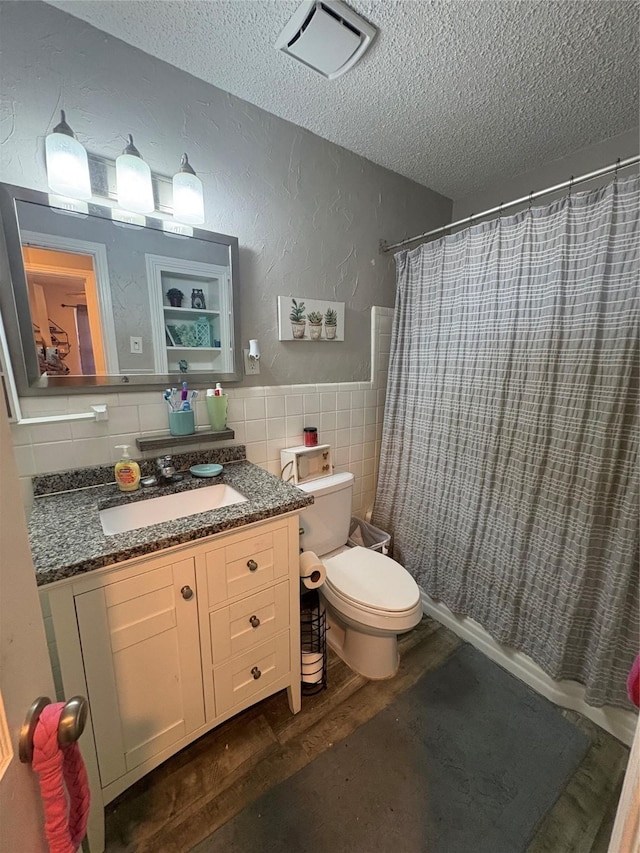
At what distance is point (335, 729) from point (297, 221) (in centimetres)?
211

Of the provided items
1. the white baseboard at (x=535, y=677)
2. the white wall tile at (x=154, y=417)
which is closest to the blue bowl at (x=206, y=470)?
the white wall tile at (x=154, y=417)

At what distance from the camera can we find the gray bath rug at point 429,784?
1000mm

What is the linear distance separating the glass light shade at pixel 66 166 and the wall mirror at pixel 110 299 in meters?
0.04

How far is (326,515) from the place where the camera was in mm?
1641

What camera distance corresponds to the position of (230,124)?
4.50 ft

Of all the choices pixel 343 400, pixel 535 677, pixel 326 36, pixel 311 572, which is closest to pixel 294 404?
pixel 343 400

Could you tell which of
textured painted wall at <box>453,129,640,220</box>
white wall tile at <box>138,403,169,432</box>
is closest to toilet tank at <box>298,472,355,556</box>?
white wall tile at <box>138,403,169,432</box>

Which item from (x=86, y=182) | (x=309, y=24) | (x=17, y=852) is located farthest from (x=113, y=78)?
(x=17, y=852)

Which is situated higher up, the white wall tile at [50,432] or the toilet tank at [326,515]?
the white wall tile at [50,432]

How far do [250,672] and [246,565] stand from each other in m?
0.41

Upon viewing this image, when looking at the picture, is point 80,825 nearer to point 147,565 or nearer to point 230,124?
point 147,565

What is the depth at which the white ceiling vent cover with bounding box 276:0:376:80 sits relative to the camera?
1018 mm

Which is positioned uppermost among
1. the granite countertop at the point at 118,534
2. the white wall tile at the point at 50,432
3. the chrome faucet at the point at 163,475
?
the white wall tile at the point at 50,432

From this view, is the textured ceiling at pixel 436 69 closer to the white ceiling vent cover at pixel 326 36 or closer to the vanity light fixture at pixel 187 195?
the white ceiling vent cover at pixel 326 36
